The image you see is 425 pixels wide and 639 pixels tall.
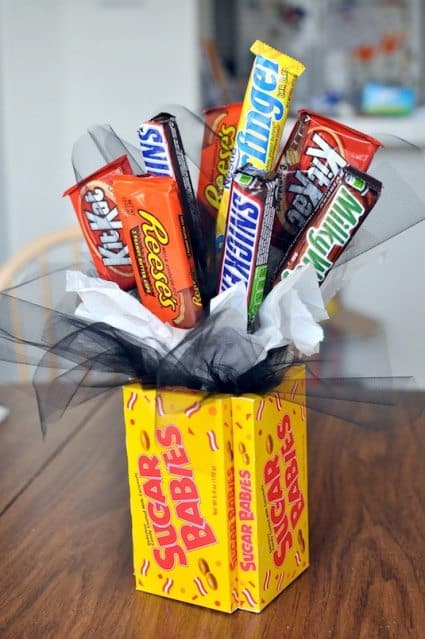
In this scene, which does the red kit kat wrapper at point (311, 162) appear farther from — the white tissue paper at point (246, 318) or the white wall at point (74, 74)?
the white wall at point (74, 74)

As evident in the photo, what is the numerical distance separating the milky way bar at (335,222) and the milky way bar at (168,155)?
0.09m

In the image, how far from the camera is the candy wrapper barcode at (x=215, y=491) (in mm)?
754

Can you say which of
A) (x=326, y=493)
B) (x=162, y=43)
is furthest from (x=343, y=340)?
(x=162, y=43)

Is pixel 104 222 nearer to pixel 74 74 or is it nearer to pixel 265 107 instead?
pixel 265 107

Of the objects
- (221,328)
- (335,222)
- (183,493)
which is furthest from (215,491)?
(335,222)

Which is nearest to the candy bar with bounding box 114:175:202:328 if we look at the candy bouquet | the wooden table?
the candy bouquet

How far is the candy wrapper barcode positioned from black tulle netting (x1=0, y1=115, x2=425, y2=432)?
17 millimetres

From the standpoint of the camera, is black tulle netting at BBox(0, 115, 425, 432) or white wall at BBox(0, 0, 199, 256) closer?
black tulle netting at BBox(0, 115, 425, 432)

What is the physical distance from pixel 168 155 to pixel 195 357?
0.56 feet

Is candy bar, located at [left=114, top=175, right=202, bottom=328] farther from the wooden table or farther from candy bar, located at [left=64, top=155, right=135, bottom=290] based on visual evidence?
the wooden table

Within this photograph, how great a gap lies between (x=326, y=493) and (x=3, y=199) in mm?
1961

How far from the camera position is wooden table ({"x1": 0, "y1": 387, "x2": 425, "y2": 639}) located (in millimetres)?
771

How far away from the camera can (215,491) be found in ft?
2.50

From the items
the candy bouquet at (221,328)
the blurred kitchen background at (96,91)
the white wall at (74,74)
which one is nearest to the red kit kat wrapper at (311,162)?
the candy bouquet at (221,328)
